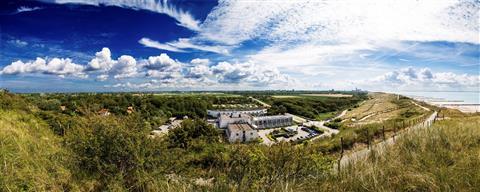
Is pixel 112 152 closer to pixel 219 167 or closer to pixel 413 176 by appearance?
pixel 219 167

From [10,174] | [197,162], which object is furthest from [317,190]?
[197,162]

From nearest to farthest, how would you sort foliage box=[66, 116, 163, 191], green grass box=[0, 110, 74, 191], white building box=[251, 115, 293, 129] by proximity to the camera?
green grass box=[0, 110, 74, 191] < foliage box=[66, 116, 163, 191] < white building box=[251, 115, 293, 129]

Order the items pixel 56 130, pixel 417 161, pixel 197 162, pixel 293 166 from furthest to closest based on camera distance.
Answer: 1. pixel 56 130
2. pixel 197 162
3. pixel 293 166
4. pixel 417 161

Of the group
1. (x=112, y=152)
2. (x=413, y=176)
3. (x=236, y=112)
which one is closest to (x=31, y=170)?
(x=112, y=152)

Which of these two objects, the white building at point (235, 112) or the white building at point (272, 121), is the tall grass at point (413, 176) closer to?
the white building at point (272, 121)

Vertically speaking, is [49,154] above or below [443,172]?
below

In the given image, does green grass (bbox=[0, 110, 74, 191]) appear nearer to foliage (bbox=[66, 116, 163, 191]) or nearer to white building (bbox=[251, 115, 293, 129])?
foliage (bbox=[66, 116, 163, 191])

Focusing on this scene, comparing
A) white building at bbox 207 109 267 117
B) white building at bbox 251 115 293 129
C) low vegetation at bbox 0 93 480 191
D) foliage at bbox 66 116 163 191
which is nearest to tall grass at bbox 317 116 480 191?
low vegetation at bbox 0 93 480 191

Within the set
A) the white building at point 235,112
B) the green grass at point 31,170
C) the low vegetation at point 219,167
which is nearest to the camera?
the low vegetation at point 219,167

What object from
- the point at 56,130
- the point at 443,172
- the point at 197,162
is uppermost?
the point at 443,172

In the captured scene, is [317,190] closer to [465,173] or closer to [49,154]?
[465,173]

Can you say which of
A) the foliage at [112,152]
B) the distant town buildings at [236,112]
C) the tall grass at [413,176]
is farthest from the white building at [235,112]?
the tall grass at [413,176]
